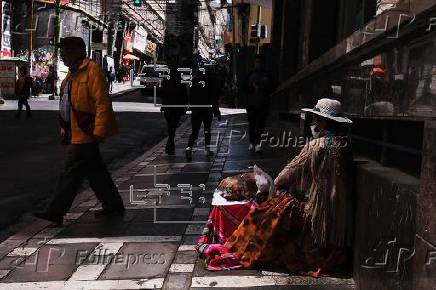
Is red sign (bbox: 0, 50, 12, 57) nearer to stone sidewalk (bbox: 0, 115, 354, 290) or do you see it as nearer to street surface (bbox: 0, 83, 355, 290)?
street surface (bbox: 0, 83, 355, 290)

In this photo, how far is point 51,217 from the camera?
6160mm

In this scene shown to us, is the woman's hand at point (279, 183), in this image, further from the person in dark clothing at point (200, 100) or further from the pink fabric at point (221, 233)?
the person in dark clothing at point (200, 100)

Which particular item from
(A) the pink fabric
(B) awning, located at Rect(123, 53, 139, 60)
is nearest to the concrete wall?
(A) the pink fabric

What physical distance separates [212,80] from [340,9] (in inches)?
117

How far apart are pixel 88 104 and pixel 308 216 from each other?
2763mm

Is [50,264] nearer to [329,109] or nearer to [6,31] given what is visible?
[329,109]

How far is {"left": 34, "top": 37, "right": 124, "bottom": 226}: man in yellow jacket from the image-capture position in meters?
6.14

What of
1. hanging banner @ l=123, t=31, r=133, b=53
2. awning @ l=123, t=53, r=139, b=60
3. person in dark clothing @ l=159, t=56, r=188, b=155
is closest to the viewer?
person in dark clothing @ l=159, t=56, r=188, b=155

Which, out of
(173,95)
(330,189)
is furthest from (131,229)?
(173,95)

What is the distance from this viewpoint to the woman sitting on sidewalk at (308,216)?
4.48 m

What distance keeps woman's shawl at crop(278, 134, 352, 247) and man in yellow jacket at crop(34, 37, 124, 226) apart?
2.47 meters

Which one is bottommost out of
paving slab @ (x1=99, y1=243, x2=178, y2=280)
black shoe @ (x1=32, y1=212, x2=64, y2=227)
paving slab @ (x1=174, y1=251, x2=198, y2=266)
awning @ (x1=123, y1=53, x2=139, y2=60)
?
paving slab @ (x1=99, y1=243, x2=178, y2=280)

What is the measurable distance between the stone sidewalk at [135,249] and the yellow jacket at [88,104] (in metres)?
0.98

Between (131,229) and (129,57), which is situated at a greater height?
(129,57)
